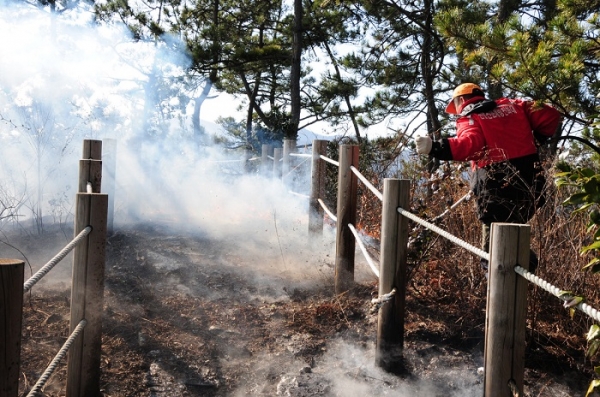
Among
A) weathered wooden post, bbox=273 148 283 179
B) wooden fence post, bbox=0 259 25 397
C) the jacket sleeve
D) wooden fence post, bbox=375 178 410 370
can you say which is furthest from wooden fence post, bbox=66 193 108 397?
weathered wooden post, bbox=273 148 283 179

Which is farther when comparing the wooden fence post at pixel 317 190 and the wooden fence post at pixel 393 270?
the wooden fence post at pixel 317 190

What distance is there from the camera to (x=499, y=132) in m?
3.80

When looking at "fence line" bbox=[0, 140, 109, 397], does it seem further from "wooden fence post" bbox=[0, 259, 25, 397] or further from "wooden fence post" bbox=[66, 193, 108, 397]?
"wooden fence post" bbox=[0, 259, 25, 397]

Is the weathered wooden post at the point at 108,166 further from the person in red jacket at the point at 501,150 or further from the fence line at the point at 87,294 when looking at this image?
the person in red jacket at the point at 501,150

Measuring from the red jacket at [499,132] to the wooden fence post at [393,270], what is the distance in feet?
2.16

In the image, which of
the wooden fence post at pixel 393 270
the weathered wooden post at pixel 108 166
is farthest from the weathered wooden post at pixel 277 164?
the wooden fence post at pixel 393 270

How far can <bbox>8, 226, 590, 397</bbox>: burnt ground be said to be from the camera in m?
3.36

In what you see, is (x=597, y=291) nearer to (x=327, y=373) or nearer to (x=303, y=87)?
(x=327, y=373)

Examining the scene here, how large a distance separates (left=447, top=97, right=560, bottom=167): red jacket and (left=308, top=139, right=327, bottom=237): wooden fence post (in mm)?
2638

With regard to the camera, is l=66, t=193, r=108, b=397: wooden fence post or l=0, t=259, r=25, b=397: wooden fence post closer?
l=0, t=259, r=25, b=397: wooden fence post

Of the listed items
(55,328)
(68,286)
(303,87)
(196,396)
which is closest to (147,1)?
(303,87)

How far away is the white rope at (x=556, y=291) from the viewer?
1524 millimetres

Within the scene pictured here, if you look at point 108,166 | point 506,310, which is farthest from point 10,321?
point 108,166

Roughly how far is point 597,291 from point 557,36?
2.24 m
